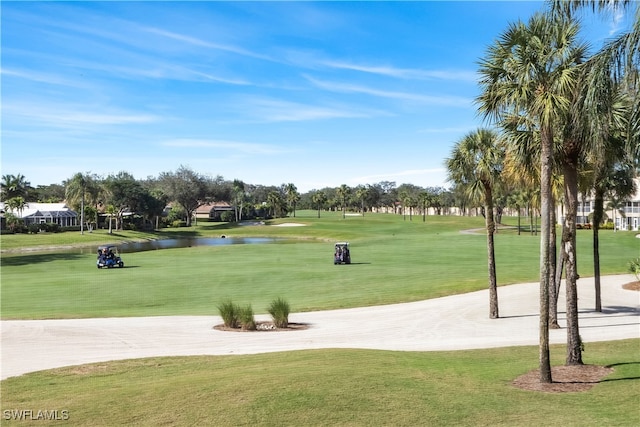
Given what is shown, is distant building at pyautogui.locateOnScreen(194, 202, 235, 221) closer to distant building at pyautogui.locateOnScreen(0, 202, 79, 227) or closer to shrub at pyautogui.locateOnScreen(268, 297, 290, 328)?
distant building at pyautogui.locateOnScreen(0, 202, 79, 227)

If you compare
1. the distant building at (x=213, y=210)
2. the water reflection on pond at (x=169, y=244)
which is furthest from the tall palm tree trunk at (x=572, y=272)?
the distant building at (x=213, y=210)

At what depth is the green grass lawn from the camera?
398 inches

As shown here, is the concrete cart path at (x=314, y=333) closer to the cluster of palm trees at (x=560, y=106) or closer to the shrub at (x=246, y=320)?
the shrub at (x=246, y=320)

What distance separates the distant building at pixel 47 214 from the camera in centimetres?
11781

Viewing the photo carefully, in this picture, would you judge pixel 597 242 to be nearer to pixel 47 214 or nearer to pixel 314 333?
pixel 314 333

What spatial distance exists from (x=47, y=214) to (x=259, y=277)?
315ft

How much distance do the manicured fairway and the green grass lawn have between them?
1365 cm

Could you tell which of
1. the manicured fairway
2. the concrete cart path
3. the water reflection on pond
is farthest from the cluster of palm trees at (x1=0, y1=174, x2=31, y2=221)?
the concrete cart path

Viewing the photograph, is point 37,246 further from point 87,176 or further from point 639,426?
point 639,426

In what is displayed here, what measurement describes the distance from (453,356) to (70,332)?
1494 cm

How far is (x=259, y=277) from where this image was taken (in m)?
42.7

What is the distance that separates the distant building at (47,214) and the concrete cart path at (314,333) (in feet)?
343

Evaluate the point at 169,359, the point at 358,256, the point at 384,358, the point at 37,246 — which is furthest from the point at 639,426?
the point at 37,246

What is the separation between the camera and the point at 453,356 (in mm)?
17125
